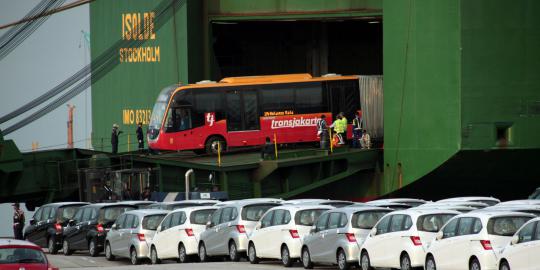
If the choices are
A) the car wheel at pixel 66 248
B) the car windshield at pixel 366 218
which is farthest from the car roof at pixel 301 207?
the car wheel at pixel 66 248

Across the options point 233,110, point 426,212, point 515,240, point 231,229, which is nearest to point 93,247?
point 231,229

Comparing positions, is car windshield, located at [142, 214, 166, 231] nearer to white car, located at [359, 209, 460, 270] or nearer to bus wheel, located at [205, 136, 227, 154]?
white car, located at [359, 209, 460, 270]

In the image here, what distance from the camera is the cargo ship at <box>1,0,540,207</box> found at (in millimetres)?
45062

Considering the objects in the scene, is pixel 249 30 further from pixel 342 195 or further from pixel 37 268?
pixel 37 268

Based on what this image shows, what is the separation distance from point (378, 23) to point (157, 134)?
548 inches

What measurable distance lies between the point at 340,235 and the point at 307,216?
2.42 metres

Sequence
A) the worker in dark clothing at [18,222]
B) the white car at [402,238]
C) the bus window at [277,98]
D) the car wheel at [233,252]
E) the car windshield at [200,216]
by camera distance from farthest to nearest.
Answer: the bus window at [277,98] → the worker in dark clothing at [18,222] → the car windshield at [200,216] → the car wheel at [233,252] → the white car at [402,238]

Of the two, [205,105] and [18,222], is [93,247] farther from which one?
[205,105]

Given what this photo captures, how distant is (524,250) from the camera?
2397 cm

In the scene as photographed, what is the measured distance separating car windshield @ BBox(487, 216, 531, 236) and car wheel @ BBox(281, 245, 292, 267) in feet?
24.1

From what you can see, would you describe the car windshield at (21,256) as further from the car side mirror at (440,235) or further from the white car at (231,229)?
the white car at (231,229)

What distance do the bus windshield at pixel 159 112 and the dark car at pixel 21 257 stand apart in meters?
26.2

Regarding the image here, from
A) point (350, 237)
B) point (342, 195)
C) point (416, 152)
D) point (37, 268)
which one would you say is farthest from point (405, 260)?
point (342, 195)

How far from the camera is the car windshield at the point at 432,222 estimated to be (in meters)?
28.1
